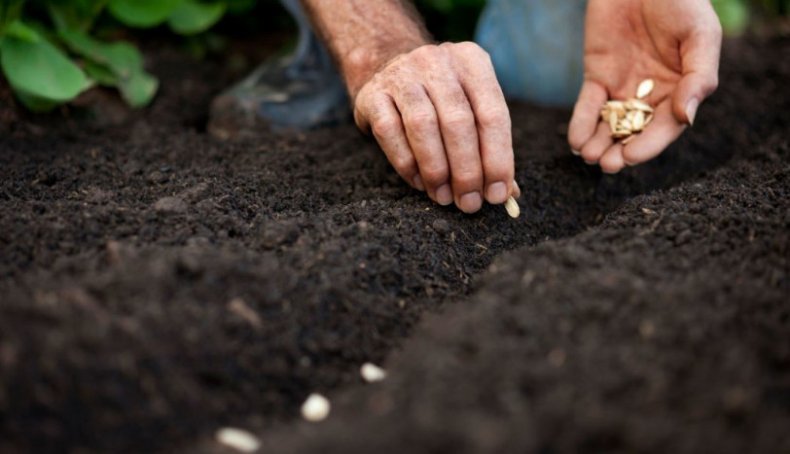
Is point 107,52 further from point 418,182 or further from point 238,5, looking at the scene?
point 418,182

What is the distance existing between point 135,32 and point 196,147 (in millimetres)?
841

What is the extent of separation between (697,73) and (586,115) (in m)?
0.29

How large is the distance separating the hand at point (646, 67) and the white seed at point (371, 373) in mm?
897

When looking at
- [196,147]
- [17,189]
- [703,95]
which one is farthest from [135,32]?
[703,95]

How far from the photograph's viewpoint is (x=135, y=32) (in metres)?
2.54

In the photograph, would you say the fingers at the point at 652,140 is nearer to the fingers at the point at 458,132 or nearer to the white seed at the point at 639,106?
the white seed at the point at 639,106

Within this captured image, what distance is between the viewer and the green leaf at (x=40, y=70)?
1897 mm

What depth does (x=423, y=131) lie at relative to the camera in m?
1.44

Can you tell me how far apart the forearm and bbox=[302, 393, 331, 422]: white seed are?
840 mm

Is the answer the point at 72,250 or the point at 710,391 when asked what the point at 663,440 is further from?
the point at 72,250

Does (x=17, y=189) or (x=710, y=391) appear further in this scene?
(x=17, y=189)

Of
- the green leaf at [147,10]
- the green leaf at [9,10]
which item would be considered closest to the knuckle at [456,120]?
the green leaf at [147,10]

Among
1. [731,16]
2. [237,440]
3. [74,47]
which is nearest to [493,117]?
[237,440]

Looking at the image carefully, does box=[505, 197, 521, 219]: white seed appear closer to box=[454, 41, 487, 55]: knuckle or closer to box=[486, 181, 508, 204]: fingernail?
box=[486, 181, 508, 204]: fingernail
